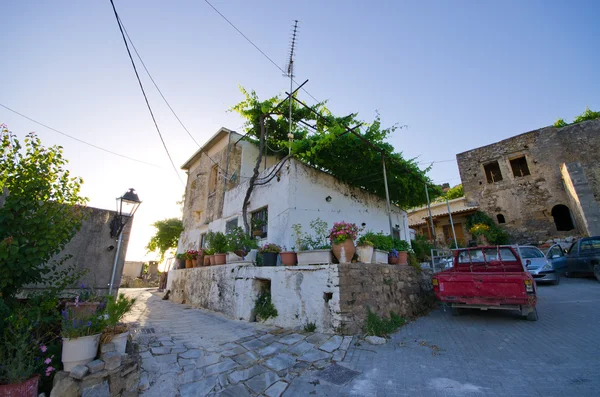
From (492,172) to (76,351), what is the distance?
72.6 feet

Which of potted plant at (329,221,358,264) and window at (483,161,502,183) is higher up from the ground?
window at (483,161,502,183)

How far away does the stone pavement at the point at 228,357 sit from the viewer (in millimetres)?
3070

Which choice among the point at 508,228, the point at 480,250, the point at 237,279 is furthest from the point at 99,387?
the point at 508,228

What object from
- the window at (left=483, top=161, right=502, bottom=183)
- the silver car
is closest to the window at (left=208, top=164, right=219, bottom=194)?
the silver car

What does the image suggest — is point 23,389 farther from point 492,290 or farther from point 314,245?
point 492,290

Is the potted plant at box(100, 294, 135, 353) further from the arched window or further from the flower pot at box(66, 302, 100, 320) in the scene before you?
the arched window

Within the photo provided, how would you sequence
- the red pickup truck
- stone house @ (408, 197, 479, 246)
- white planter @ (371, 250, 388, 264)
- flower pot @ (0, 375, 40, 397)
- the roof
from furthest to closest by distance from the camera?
stone house @ (408, 197, 479, 246)
the roof
white planter @ (371, 250, 388, 264)
the red pickup truck
flower pot @ (0, 375, 40, 397)

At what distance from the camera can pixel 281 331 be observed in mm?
4957

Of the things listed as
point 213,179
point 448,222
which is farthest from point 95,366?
point 448,222

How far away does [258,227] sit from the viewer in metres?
9.02

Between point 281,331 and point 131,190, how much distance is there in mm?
4489

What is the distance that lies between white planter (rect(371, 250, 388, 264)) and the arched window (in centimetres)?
1572

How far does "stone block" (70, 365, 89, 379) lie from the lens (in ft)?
8.65

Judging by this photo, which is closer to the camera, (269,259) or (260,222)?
(269,259)
